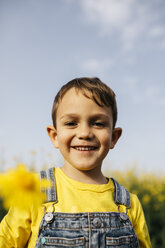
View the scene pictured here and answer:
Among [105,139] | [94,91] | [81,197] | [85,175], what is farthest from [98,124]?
[81,197]

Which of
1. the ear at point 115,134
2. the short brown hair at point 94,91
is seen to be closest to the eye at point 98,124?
the short brown hair at point 94,91

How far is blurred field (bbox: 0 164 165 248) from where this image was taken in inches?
176

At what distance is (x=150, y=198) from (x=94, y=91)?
4204mm

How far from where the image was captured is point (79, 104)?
1720 mm

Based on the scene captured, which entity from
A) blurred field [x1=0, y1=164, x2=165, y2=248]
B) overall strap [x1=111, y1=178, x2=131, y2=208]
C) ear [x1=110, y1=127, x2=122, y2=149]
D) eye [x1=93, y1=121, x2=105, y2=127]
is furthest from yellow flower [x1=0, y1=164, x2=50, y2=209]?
blurred field [x1=0, y1=164, x2=165, y2=248]

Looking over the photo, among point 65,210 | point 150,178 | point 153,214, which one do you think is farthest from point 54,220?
point 150,178

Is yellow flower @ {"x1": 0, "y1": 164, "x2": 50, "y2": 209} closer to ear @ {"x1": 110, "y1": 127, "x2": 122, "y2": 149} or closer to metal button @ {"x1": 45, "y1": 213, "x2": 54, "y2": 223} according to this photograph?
metal button @ {"x1": 45, "y1": 213, "x2": 54, "y2": 223}

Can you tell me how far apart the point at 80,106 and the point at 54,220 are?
2.22 ft

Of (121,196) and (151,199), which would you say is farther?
(151,199)

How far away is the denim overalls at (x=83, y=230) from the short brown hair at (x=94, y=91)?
59 centimetres

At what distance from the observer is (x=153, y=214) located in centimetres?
501

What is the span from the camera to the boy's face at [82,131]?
5.56ft

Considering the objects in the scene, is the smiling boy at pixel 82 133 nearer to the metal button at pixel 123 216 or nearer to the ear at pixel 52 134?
the ear at pixel 52 134

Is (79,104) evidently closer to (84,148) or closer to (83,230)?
(84,148)
